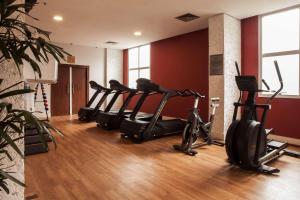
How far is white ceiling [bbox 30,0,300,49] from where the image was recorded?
4.02 metres

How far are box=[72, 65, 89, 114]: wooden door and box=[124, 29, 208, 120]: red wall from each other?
2566 mm

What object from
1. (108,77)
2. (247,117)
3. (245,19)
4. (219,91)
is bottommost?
(247,117)

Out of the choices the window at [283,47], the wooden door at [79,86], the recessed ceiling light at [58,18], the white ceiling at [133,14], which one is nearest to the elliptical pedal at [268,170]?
the window at [283,47]

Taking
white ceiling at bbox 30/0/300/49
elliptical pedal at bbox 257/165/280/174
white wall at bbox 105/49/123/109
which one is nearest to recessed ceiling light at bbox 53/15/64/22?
white ceiling at bbox 30/0/300/49

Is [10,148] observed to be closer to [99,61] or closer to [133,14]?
[133,14]

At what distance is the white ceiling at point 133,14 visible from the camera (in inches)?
158

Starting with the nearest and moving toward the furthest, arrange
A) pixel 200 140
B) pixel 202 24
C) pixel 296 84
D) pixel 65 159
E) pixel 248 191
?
1. pixel 248 191
2. pixel 65 159
3. pixel 296 84
4. pixel 200 140
5. pixel 202 24

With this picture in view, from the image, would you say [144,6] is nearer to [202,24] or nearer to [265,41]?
[202,24]

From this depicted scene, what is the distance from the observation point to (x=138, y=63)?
838cm

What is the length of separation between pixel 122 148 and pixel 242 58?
3.23m

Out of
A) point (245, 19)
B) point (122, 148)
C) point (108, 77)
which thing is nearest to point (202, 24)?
point (245, 19)

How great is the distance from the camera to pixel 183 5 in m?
4.11

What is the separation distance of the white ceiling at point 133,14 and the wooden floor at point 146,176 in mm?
2620

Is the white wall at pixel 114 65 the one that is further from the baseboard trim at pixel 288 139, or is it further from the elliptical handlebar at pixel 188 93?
the baseboard trim at pixel 288 139
